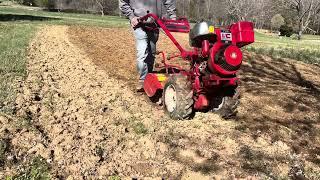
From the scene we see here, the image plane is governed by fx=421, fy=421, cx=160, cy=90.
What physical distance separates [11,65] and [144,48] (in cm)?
337

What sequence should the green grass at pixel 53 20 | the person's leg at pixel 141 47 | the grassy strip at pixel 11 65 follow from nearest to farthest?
the grassy strip at pixel 11 65 → the person's leg at pixel 141 47 → the green grass at pixel 53 20

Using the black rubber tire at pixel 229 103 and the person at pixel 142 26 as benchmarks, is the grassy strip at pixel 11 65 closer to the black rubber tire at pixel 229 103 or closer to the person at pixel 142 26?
the person at pixel 142 26

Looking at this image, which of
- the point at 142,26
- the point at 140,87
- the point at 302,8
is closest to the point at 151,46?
the point at 142,26

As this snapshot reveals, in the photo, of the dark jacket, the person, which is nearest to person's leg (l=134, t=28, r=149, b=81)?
the person

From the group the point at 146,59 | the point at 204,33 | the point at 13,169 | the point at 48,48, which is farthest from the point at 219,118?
the point at 48,48

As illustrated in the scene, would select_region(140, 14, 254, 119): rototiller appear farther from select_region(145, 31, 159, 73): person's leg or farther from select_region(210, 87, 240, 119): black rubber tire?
select_region(145, 31, 159, 73): person's leg

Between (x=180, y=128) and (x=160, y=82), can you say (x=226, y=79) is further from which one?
(x=160, y=82)

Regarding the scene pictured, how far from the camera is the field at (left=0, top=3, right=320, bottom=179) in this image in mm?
4363

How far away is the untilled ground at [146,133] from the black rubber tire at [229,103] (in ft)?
0.36

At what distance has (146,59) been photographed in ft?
23.5

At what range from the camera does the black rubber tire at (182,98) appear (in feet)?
17.9

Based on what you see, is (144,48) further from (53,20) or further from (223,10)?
(223,10)

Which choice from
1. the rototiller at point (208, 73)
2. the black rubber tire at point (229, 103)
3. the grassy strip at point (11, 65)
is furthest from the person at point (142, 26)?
the grassy strip at point (11, 65)

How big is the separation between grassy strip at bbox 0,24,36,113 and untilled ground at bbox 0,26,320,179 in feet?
0.64
